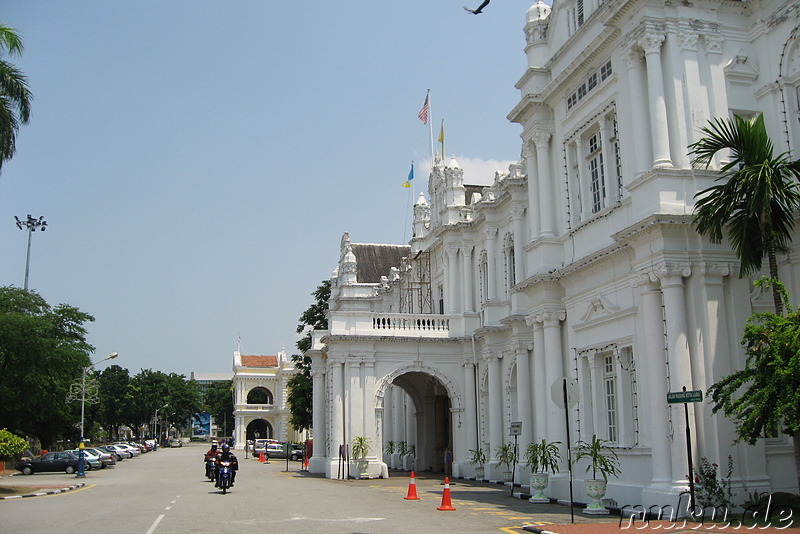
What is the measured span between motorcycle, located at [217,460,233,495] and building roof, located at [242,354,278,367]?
8227cm

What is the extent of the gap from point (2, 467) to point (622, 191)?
3606cm

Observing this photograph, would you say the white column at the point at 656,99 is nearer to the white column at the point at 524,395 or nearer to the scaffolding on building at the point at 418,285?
the white column at the point at 524,395

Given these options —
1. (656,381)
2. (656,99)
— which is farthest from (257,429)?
(656,99)

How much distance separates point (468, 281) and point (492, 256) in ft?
8.88

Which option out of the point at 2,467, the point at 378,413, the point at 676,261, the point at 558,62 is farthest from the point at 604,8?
the point at 2,467

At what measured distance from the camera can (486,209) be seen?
106 feet

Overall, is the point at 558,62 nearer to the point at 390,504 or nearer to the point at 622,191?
the point at 622,191

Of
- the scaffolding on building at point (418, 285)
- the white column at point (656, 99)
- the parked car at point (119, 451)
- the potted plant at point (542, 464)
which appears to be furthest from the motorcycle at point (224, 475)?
the parked car at point (119, 451)

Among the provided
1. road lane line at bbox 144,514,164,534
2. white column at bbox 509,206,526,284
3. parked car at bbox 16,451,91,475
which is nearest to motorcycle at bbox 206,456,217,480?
road lane line at bbox 144,514,164,534

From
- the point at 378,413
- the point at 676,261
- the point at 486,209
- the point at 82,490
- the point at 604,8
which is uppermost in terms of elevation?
the point at 604,8

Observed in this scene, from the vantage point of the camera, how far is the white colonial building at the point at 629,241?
56.4 ft

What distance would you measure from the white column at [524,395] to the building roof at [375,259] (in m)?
26.9

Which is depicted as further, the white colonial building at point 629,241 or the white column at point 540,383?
the white column at point 540,383

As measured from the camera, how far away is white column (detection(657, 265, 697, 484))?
54.9ft
